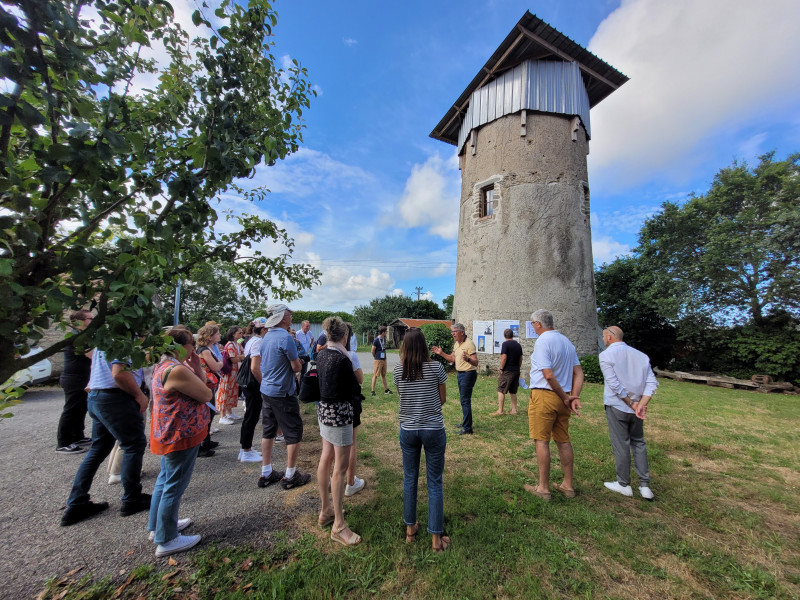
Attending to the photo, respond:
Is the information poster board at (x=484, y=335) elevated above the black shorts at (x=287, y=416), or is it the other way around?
the information poster board at (x=484, y=335)

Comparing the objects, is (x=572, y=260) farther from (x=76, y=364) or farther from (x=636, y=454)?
(x=76, y=364)

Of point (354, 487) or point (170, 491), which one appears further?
point (354, 487)

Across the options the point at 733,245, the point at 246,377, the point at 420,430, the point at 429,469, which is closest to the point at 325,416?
the point at 420,430

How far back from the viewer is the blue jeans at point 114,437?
335cm

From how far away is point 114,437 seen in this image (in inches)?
137

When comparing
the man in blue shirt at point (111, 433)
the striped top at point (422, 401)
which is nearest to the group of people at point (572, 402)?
the striped top at point (422, 401)

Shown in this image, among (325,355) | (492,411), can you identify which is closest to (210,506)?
(325,355)

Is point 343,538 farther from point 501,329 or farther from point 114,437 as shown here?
point 501,329

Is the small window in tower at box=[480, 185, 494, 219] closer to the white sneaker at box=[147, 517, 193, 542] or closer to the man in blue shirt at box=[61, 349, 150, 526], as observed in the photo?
the man in blue shirt at box=[61, 349, 150, 526]

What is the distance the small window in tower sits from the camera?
47.5ft

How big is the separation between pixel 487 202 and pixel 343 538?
14.1 meters

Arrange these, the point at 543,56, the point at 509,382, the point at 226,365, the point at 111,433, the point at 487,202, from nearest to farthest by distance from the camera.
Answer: the point at 111,433 < the point at 226,365 < the point at 509,382 < the point at 543,56 < the point at 487,202

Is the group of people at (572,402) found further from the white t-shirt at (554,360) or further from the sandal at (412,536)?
the sandal at (412,536)

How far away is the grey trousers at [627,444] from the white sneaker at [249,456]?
4898 millimetres
